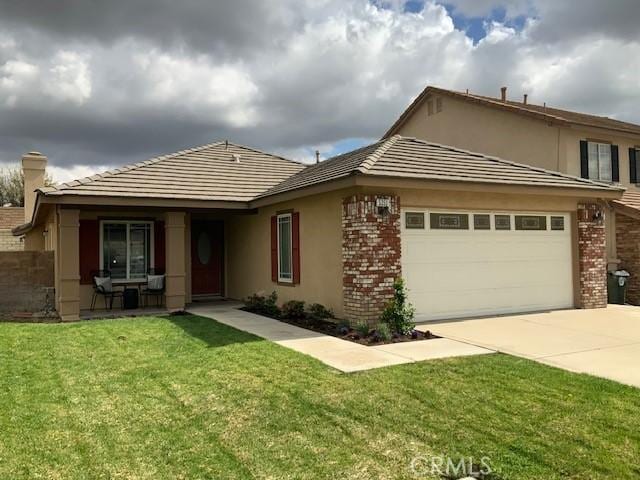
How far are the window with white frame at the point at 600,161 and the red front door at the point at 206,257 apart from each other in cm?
1239

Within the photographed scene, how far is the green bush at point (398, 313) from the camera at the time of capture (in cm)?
955

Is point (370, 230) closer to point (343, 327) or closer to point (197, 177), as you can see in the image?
point (343, 327)

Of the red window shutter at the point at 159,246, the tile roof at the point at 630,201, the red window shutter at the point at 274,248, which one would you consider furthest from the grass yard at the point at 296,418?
the tile roof at the point at 630,201

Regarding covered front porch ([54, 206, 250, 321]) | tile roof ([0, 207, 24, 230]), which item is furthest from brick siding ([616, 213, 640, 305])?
tile roof ([0, 207, 24, 230])

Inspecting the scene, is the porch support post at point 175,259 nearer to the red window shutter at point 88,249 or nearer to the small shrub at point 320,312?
the red window shutter at point 88,249

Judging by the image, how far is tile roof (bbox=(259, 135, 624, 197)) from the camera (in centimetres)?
1037

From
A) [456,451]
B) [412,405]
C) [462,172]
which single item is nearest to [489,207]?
[462,172]

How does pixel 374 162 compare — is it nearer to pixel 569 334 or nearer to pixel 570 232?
pixel 569 334

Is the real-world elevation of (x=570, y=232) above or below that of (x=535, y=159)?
below

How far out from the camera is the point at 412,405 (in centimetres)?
548

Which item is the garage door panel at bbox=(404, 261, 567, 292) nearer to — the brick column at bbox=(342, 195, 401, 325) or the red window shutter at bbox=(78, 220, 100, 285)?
the brick column at bbox=(342, 195, 401, 325)

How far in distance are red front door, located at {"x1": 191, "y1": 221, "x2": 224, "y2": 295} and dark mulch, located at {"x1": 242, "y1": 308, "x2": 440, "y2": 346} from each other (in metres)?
6.20

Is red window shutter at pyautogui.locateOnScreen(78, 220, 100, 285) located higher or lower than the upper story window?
lower

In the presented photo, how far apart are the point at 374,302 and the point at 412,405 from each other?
14.8 ft
